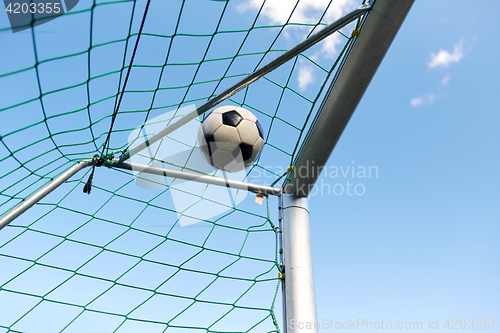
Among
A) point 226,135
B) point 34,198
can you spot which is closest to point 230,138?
point 226,135

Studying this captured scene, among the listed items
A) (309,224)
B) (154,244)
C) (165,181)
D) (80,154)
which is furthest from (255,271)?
(80,154)

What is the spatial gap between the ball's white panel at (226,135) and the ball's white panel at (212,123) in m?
0.03

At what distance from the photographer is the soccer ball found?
7.81 feet

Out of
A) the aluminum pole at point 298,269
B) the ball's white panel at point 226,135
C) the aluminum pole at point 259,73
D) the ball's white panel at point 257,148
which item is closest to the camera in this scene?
the aluminum pole at point 259,73

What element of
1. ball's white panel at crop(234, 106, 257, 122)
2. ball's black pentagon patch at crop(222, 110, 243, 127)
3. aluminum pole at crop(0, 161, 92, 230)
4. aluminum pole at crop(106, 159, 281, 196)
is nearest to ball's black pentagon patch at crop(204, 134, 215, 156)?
ball's black pentagon patch at crop(222, 110, 243, 127)

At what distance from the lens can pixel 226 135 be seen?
93.2 inches

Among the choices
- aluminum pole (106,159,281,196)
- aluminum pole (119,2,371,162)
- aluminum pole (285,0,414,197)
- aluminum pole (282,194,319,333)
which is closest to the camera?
aluminum pole (285,0,414,197)

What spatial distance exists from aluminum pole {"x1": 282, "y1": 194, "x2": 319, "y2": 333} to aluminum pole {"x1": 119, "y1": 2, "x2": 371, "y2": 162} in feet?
2.81

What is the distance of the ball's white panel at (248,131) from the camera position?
2408mm

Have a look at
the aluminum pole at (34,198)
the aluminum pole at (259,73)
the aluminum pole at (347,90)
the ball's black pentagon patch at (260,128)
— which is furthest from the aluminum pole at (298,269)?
the aluminum pole at (34,198)

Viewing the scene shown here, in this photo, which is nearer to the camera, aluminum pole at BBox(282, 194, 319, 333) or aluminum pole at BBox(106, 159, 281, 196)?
aluminum pole at BBox(282, 194, 319, 333)

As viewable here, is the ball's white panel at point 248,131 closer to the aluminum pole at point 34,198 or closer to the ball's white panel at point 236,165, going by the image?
the ball's white panel at point 236,165

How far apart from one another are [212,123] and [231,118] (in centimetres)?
13

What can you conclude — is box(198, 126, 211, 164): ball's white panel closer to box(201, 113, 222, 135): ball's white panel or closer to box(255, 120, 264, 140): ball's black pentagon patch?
box(201, 113, 222, 135): ball's white panel
